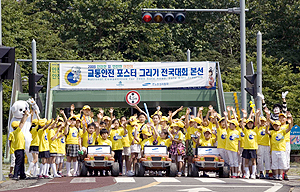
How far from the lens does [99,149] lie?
19953mm

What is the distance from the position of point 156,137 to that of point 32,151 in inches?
152

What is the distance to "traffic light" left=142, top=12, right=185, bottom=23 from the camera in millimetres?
21422

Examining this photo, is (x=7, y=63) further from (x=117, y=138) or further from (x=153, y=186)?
(x=153, y=186)

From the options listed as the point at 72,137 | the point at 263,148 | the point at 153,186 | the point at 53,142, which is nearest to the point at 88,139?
the point at 72,137

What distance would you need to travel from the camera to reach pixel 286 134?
64.4 feet

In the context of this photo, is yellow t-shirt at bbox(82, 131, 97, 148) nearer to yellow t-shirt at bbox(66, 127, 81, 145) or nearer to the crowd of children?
the crowd of children

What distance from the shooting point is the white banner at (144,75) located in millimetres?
31141

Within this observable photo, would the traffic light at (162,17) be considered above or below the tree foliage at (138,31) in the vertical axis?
below

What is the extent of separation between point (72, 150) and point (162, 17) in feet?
16.9

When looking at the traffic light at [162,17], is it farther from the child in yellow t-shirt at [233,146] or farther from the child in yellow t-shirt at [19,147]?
the child in yellow t-shirt at [19,147]

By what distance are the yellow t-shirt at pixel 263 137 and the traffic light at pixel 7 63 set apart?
298 inches

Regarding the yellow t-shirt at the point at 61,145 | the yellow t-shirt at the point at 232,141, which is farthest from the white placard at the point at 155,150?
the yellow t-shirt at the point at 61,145

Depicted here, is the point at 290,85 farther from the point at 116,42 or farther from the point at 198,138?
the point at 198,138

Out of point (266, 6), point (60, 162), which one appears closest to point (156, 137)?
point (60, 162)
